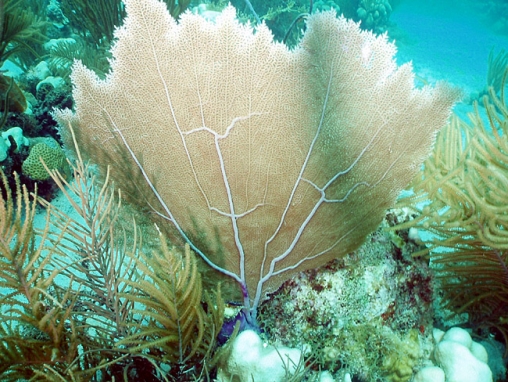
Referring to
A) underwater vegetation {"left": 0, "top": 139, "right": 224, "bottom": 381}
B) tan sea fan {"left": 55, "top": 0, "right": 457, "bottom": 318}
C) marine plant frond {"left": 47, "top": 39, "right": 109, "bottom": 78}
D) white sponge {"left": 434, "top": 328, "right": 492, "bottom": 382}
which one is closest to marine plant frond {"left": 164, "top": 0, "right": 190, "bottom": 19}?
marine plant frond {"left": 47, "top": 39, "right": 109, "bottom": 78}

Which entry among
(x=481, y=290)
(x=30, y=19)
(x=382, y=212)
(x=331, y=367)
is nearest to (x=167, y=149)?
(x=382, y=212)

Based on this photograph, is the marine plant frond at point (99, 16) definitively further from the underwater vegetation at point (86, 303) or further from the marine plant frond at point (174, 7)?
the underwater vegetation at point (86, 303)

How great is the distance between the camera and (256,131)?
180 centimetres

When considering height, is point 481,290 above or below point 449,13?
below

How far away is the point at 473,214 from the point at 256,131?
1.58 metres

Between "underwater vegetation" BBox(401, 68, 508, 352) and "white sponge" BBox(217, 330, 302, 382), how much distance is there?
113 centimetres

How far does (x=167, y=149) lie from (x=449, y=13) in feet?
130

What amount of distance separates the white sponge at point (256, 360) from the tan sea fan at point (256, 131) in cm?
35

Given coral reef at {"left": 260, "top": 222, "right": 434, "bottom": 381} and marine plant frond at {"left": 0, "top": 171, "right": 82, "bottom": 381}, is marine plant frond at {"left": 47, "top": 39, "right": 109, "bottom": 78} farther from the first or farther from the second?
coral reef at {"left": 260, "top": 222, "right": 434, "bottom": 381}

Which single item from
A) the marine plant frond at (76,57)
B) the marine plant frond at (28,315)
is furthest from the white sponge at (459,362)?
the marine plant frond at (76,57)

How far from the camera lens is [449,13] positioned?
105ft

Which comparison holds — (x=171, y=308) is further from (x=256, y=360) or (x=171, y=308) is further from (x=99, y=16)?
(x=99, y=16)

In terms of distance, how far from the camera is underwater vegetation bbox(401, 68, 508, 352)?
2.09 m

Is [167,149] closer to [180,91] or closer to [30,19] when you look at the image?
[180,91]
